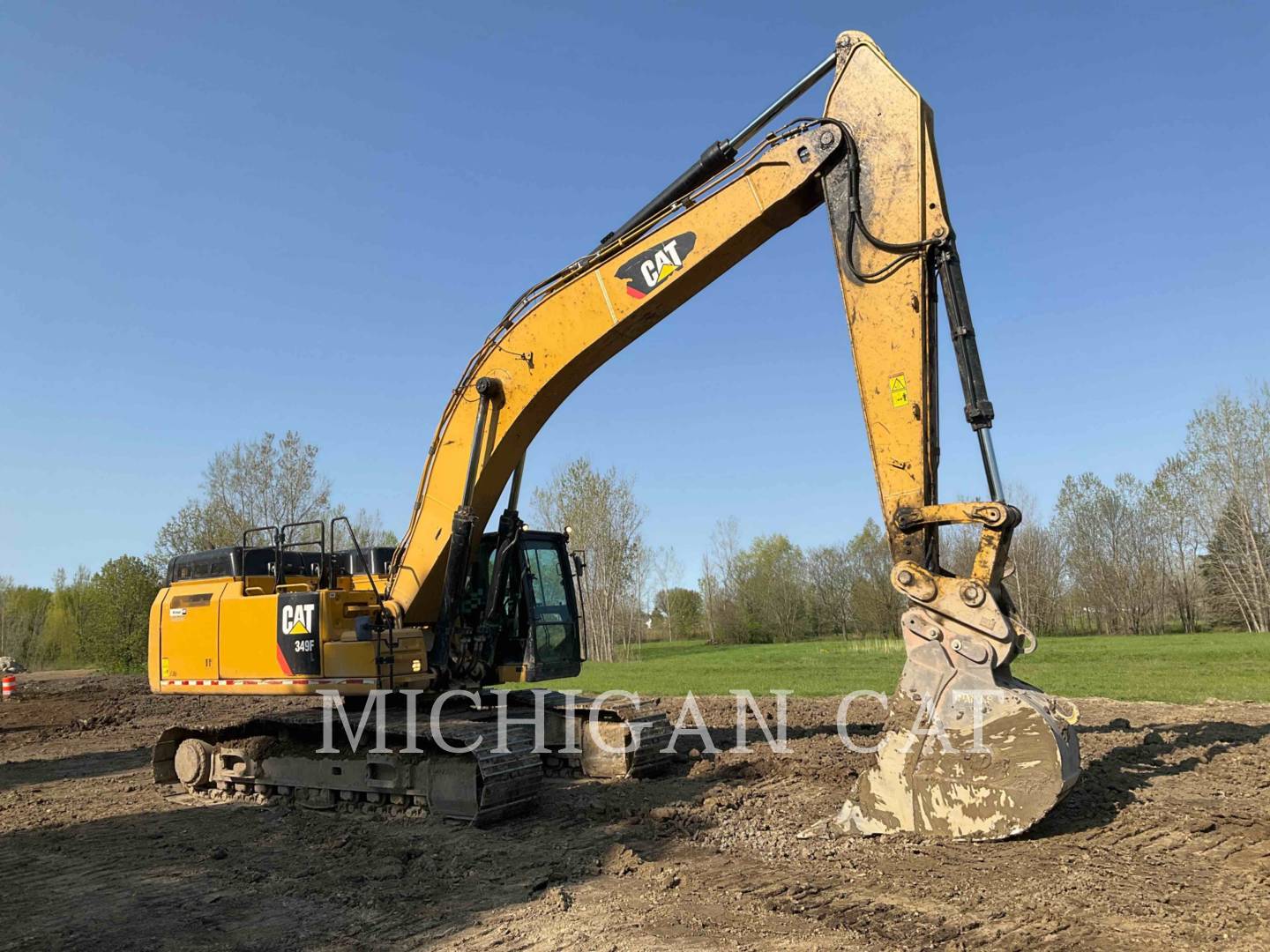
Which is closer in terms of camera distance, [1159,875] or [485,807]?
[1159,875]

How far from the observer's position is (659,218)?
7746 millimetres

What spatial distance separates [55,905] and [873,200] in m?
7.64

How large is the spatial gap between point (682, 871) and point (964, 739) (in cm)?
203

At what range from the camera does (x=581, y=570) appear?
32.7 ft

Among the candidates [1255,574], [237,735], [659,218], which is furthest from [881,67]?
[1255,574]

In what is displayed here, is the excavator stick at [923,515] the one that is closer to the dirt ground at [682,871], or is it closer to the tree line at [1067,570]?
the dirt ground at [682,871]

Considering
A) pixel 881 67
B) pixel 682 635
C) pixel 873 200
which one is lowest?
pixel 682 635

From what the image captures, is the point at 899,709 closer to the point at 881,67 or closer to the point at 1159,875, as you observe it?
the point at 1159,875

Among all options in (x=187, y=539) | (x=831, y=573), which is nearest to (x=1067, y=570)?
(x=831, y=573)

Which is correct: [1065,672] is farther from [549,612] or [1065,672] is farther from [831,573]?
[831,573]

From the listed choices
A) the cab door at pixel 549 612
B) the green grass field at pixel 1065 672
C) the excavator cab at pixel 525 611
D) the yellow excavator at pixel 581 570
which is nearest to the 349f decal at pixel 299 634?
the yellow excavator at pixel 581 570

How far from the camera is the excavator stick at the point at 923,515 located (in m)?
5.71

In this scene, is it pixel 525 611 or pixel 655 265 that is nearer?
pixel 655 265

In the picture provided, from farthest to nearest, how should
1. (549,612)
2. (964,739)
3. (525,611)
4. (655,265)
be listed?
(549,612) < (525,611) < (655,265) < (964,739)
